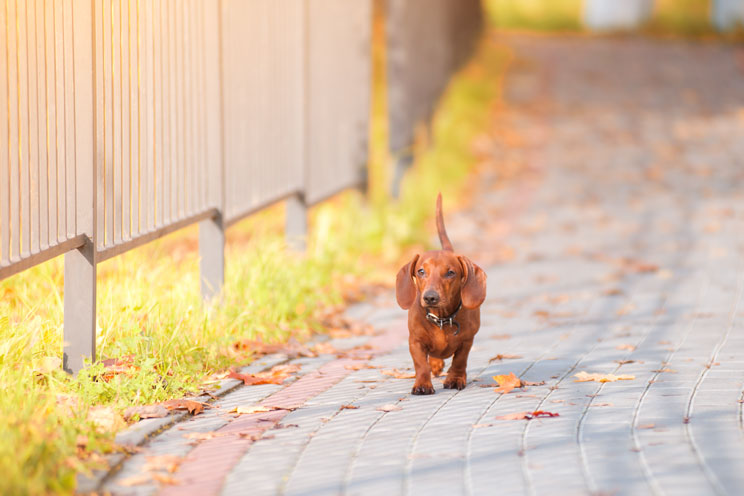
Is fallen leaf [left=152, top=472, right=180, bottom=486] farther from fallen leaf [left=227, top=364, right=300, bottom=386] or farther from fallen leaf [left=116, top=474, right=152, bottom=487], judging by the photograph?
fallen leaf [left=227, top=364, right=300, bottom=386]

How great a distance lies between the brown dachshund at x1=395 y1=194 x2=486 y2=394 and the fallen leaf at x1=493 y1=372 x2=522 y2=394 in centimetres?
17

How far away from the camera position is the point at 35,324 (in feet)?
16.2

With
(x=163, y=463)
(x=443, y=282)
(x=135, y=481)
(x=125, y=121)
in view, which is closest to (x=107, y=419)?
(x=163, y=463)

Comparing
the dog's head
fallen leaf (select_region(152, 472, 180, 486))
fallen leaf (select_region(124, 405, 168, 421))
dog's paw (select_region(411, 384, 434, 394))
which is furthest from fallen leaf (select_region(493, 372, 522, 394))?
fallen leaf (select_region(152, 472, 180, 486))

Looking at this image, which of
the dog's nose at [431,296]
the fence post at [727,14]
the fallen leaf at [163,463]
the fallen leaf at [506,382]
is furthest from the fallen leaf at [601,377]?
the fence post at [727,14]

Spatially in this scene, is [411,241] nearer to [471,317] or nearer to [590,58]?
[471,317]

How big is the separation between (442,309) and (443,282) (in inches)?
6.1

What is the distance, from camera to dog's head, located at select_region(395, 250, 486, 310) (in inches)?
187

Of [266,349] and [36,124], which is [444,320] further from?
[36,124]

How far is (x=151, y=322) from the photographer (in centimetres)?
549

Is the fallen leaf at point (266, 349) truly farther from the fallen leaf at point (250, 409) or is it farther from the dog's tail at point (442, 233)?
the fallen leaf at point (250, 409)

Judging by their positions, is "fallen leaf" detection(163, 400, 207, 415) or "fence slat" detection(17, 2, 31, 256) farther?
A: "fallen leaf" detection(163, 400, 207, 415)

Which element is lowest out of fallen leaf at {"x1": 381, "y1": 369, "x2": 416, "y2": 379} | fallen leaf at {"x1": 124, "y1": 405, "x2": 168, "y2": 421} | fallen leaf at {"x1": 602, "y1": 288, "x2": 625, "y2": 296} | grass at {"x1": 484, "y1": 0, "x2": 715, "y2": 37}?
fallen leaf at {"x1": 602, "y1": 288, "x2": 625, "y2": 296}

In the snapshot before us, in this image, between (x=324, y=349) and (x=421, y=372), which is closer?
(x=421, y=372)
